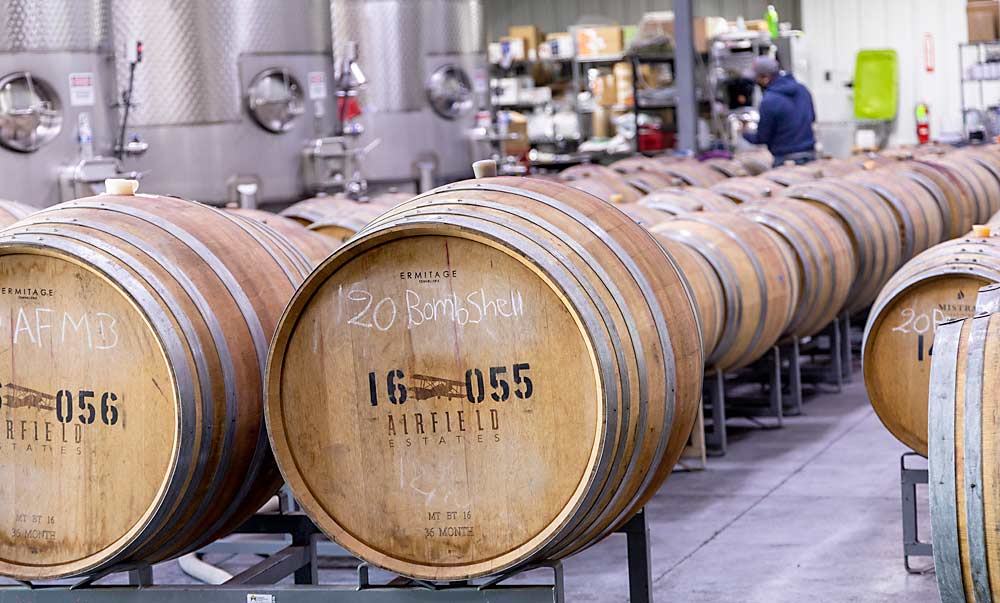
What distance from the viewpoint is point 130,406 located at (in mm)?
3334

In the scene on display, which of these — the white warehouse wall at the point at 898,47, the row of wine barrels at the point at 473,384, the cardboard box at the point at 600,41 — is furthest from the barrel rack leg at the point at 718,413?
the white warehouse wall at the point at 898,47

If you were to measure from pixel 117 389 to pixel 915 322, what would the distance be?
2.81 metres

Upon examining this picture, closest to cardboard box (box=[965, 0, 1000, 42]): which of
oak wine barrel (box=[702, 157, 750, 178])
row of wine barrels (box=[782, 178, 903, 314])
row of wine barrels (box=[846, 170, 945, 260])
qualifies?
oak wine barrel (box=[702, 157, 750, 178])

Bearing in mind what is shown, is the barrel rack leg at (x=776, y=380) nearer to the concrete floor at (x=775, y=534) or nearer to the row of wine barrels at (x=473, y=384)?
the concrete floor at (x=775, y=534)

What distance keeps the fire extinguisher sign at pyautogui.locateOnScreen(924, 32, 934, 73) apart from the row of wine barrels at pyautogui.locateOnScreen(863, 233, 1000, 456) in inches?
653

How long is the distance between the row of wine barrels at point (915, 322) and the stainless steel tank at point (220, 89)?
5.52 m

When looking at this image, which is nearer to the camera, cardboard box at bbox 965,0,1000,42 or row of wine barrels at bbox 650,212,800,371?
row of wine barrels at bbox 650,212,800,371

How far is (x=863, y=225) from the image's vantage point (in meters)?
8.09

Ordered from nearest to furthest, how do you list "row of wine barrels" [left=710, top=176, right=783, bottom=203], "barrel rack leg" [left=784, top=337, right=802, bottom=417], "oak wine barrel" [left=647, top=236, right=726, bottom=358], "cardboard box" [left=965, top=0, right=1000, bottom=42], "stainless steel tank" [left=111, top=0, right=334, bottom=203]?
"oak wine barrel" [left=647, top=236, right=726, bottom=358]
"barrel rack leg" [left=784, top=337, right=802, bottom=417]
"row of wine barrels" [left=710, top=176, right=783, bottom=203]
"stainless steel tank" [left=111, top=0, right=334, bottom=203]
"cardboard box" [left=965, top=0, right=1000, bottom=42]

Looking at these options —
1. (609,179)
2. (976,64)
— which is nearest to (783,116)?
(609,179)

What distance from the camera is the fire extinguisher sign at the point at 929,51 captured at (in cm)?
2078

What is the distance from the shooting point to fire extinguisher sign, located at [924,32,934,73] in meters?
20.8

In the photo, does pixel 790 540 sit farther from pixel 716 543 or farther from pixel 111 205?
pixel 111 205

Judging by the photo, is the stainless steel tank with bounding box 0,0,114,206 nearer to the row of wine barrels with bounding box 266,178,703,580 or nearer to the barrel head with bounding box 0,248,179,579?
the barrel head with bounding box 0,248,179,579
